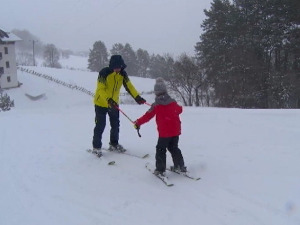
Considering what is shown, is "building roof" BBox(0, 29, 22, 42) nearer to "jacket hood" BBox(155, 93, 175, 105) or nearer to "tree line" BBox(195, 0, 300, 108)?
"tree line" BBox(195, 0, 300, 108)

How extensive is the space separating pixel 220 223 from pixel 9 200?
289 cm

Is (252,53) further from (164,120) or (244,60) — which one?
(164,120)

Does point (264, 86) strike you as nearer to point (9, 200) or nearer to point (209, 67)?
point (209, 67)

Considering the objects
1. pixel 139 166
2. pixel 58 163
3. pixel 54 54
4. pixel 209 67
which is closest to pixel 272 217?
pixel 139 166

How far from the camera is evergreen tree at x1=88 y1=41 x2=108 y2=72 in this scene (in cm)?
8275

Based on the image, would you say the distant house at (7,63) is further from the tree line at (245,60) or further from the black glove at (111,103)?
the black glove at (111,103)

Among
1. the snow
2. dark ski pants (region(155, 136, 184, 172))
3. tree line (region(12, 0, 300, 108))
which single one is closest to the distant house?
tree line (region(12, 0, 300, 108))

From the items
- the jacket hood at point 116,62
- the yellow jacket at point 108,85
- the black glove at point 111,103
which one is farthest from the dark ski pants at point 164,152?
the jacket hood at point 116,62

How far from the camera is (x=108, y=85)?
21.1ft

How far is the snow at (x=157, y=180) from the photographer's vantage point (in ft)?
14.1

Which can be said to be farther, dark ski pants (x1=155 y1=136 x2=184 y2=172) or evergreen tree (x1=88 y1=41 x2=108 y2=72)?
evergreen tree (x1=88 y1=41 x2=108 y2=72)

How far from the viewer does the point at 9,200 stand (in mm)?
4898

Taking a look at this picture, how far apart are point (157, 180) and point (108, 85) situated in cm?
205

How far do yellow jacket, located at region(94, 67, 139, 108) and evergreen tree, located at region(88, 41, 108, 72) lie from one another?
7729 cm
